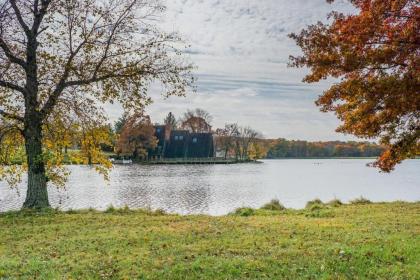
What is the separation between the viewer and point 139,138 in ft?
306

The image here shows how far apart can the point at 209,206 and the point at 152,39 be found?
37.1 feet

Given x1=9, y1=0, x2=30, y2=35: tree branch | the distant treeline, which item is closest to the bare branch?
x1=9, y1=0, x2=30, y2=35: tree branch

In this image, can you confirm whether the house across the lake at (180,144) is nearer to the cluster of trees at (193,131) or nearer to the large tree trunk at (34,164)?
the cluster of trees at (193,131)

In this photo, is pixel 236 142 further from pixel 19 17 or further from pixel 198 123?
pixel 19 17

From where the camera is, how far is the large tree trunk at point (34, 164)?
16078mm

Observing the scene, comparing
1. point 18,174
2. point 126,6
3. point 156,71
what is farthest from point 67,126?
point 126,6

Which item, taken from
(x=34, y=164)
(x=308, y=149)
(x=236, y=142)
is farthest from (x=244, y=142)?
(x=34, y=164)

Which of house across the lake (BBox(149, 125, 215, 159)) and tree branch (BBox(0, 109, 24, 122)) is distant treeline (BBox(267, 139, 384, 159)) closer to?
house across the lake (BBox(149, 125, 215, 159))

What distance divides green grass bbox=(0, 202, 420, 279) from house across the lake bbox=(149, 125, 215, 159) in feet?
275

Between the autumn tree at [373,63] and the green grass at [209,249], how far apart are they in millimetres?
2979

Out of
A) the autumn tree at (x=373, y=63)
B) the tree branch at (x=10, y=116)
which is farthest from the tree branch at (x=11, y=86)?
the autumn tree at (x=373, y=63)

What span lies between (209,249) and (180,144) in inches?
3546

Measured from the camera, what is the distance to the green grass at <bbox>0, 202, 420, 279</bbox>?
7.57m

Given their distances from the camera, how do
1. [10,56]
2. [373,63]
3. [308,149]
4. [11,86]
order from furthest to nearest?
[308,149] < [11,86] < [10,56] < [373,63]
